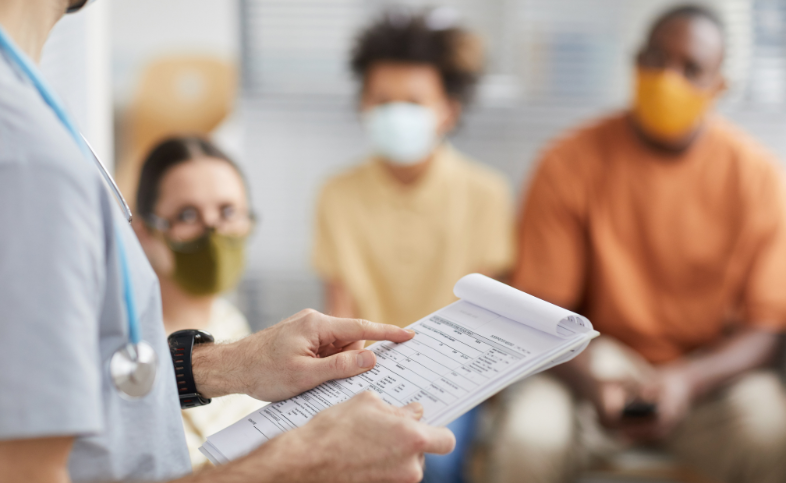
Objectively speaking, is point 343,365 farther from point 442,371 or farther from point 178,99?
point 178,99

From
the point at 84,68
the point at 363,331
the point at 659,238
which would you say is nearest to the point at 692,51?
the point at 659,238

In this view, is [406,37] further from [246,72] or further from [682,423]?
[682,423]

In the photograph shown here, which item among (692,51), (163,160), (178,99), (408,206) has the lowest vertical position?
(408,206)

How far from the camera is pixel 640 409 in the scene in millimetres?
1852

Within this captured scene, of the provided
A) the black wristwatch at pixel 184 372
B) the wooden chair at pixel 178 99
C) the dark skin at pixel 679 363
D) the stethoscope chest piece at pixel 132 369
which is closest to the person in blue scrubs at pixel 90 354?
the stethoscope chest piece at pixel 132 369

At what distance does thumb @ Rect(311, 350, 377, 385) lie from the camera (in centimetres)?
86

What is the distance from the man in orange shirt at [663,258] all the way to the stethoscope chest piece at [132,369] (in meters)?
1.36

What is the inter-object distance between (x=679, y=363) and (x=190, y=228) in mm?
1519

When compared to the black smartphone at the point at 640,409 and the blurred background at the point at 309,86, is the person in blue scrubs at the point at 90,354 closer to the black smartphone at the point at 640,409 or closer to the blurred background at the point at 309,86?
the black smartphone at the point at 640,409

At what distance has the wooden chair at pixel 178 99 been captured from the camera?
8.98 feet

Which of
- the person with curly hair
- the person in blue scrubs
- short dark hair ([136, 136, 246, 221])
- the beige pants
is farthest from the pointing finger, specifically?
the person with curly hair

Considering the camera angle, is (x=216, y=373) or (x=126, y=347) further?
(x=216, y=373)

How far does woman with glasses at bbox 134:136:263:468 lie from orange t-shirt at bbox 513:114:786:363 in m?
1.00

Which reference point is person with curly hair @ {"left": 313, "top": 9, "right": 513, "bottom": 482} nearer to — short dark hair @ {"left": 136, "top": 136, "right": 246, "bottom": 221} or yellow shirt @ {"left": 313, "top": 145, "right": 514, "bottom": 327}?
yellow shirt @ {"left": 313, "top": 145, "right": 514, "bottom": 327}
